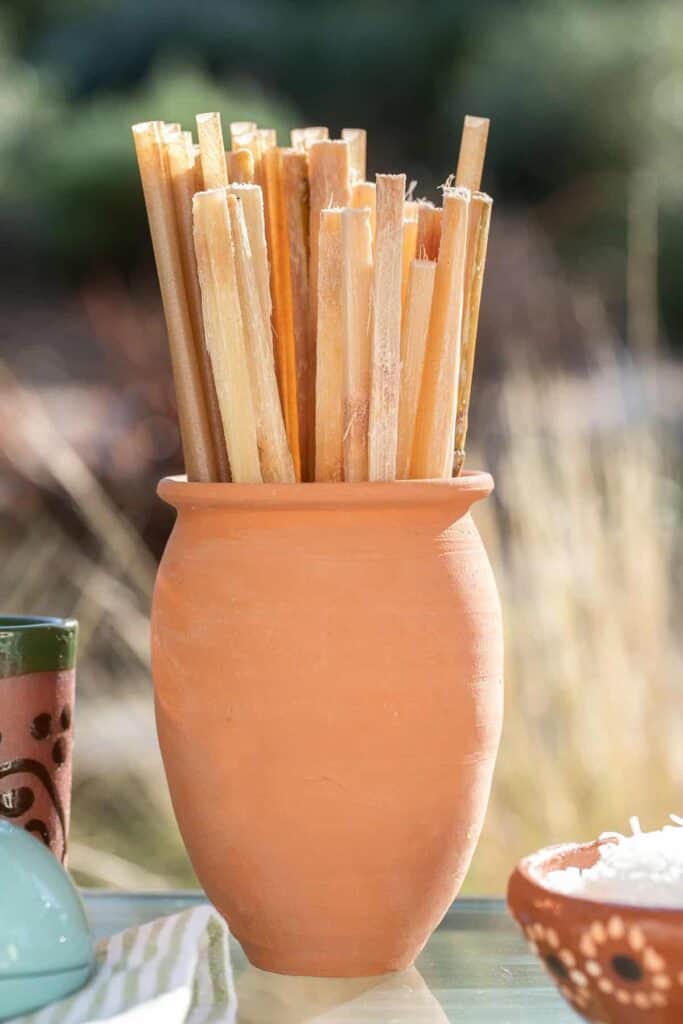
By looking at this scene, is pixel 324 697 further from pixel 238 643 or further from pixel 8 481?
pixel 8 481

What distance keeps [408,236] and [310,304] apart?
37mm

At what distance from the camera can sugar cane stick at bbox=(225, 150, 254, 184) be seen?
17.1 inches

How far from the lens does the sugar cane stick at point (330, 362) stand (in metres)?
0.41

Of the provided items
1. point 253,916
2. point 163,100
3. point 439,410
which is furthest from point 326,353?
point 163,100

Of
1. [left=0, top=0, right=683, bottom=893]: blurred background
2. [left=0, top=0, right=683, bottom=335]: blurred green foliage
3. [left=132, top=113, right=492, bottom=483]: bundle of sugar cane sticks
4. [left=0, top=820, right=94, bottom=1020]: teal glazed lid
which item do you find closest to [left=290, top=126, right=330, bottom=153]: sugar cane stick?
[left=132, top=113, right=492, bottom=483]: bundle of sugar cane sticks

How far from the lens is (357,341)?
41 cm

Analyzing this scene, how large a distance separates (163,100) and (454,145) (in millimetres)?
458

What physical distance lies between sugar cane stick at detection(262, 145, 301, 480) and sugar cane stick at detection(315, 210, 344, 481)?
1.0 inches

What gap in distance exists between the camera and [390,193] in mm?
393

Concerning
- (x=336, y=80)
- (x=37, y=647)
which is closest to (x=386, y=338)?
(x=37, y=647)

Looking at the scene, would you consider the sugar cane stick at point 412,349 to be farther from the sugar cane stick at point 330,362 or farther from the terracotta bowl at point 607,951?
the terracotta bowl at point 607,951

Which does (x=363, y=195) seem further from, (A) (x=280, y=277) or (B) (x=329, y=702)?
(B) (x=329, y=702)

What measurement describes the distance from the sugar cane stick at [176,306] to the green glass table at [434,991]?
0.15 meters

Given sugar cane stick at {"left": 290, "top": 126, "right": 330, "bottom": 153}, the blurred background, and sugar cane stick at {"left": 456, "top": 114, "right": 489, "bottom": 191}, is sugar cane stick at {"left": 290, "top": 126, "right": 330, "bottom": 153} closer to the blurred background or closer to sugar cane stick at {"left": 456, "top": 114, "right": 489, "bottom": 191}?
sugar cane stick at {"left": 456, "top": 114, "right": 489, "bottom": 191}
